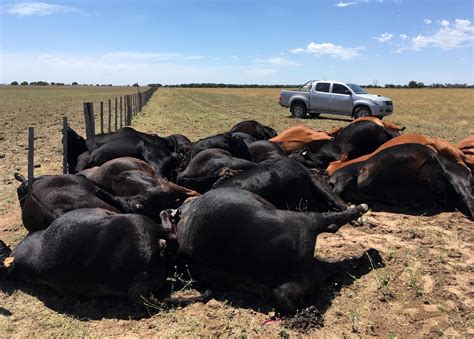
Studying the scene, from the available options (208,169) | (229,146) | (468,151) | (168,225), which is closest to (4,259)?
(168,225)

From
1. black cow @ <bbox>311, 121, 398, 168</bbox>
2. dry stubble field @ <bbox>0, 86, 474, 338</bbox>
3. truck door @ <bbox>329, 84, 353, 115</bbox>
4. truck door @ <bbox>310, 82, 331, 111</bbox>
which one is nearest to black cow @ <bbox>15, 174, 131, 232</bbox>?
dry stubble field @ <bbox>0, 86, 474, 338</bbox>

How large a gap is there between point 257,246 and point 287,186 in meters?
2.00

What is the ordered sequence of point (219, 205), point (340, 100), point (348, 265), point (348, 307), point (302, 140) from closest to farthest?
point (348, 307), point (219, 205), point (348, 265), point (302, 140), point (340, 100)

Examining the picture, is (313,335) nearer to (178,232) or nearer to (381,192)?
(178,232)

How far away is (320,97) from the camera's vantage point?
22047mm

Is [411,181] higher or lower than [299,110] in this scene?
lower

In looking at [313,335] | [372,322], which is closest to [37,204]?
[313,335]

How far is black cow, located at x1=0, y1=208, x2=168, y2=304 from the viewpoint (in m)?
4.05

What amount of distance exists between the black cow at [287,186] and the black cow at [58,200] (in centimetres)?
159

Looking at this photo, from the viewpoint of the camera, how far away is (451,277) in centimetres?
429

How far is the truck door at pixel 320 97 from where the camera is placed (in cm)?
2183

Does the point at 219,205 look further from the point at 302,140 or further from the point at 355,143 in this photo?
the point at 302,140

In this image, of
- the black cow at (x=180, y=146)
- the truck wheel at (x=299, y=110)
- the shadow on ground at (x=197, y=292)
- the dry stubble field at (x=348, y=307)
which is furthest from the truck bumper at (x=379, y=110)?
the shadow on ground at (x=197, y=292)

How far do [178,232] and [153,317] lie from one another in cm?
96
